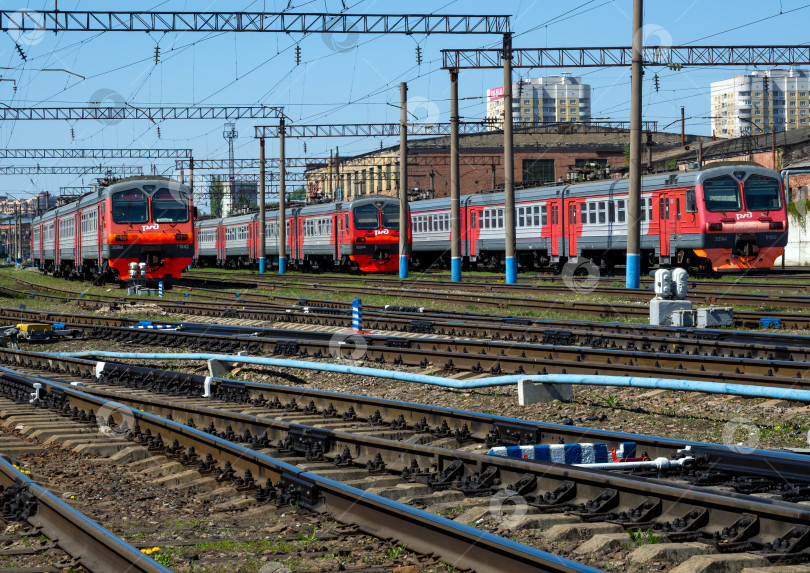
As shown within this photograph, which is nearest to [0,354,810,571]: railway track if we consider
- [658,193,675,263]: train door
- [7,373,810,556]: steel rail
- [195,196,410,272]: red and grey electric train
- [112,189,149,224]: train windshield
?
[7,373,810,556]: steel rail

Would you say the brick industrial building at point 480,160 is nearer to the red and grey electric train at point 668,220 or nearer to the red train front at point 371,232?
the red train front at point 371,232

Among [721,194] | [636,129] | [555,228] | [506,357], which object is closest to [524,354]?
[506,357]

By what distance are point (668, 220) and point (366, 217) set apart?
14.6 meters

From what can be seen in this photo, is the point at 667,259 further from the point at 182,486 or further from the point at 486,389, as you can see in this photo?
the point at 182,486

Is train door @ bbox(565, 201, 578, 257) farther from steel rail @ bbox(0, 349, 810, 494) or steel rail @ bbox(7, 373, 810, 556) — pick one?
steel rail @ bbox(7, 373, 810, 556)

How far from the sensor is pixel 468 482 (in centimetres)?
668

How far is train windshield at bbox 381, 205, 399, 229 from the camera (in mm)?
41031

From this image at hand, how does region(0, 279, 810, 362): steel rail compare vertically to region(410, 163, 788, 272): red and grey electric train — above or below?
below

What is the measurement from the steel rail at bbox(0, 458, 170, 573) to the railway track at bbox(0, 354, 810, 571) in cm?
131

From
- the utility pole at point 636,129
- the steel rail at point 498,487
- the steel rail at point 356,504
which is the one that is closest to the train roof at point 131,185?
the utility pole at point 636,129

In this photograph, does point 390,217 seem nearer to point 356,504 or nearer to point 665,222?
point 665,222

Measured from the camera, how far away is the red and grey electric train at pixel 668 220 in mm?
27969

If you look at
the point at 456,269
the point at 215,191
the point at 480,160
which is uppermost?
the point at 480,160

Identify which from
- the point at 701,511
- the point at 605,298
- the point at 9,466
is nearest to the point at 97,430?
the point at 9,466
